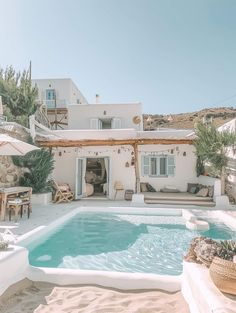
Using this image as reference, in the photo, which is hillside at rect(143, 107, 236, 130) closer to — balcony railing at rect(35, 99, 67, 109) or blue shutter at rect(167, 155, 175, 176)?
balcony railing at rect(35, 99, 67, 109)

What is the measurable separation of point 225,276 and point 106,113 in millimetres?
18130

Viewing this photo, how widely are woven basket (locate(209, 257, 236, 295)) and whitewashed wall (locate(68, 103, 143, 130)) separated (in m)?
17.4

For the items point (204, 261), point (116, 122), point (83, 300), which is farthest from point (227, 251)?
point (116, 122)

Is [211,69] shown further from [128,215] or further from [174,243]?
[174,243]

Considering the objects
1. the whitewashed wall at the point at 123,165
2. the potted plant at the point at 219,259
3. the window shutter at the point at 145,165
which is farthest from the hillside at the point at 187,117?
the potted plant at the point at 219,259

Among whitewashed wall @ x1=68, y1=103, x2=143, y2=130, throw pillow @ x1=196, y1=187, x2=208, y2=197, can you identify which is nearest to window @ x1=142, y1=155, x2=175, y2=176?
throw pillow @ x1=196, y1=187, x2=208, y2=197

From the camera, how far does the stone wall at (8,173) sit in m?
12.4

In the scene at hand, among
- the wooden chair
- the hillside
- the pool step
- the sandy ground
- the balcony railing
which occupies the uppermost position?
the hillside

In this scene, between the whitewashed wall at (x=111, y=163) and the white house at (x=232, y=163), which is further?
the whitewashed wall at (x=111, y=163)

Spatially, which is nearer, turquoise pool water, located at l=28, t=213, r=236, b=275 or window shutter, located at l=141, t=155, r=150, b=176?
A: turquoise pool water, located at l=28, t=213, r=236, b=275

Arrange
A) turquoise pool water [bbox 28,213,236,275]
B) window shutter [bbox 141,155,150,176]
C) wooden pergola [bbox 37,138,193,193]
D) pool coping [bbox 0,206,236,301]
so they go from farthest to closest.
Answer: window shutter [bbox 141,155,150,176], wooden pergola [bbox 37,138,193,193], turquoise pool water [bbox 28,213,236,275], pool coping [bbox 0,206,236,301]

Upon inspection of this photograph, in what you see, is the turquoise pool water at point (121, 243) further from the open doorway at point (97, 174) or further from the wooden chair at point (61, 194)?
the open doorway at point (97, 174)

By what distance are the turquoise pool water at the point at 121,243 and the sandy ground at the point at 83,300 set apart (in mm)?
1858

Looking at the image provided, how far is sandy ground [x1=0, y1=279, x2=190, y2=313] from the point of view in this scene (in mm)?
4023
